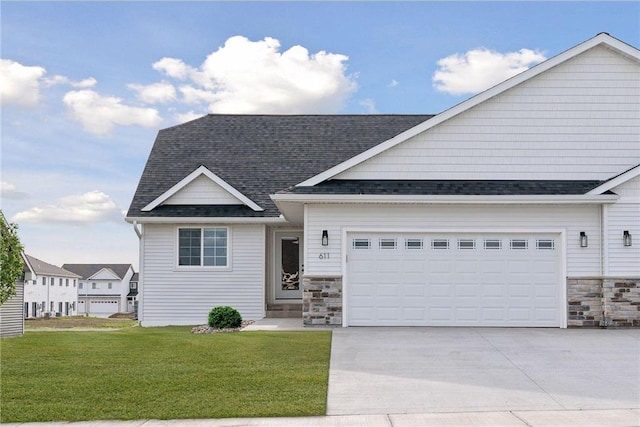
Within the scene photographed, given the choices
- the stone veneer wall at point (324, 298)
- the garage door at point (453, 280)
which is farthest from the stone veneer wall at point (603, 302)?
the stone veneer wall at point (324, 298)

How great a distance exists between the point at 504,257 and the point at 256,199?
25.7 ft

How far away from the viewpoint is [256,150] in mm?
22672

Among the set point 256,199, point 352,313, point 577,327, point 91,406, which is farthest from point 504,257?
point 91,406

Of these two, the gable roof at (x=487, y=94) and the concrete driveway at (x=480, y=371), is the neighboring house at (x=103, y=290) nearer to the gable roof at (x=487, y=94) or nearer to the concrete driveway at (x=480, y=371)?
the gable roof at (x=487, y=94)

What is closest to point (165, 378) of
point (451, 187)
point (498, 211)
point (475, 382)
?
point (475, 382)

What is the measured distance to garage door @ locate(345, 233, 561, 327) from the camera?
635 inches

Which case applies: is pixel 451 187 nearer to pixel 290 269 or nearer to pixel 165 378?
pixel 290 269

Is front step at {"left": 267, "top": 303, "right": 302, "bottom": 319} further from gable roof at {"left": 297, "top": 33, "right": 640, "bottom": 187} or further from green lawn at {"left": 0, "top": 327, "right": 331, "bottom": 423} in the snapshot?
green lawn at {"left": 0, "top": 327, "right": 331, "bottom": 423}

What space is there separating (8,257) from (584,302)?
14105mm

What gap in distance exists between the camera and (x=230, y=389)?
365 inches

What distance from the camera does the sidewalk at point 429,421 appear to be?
310 inches

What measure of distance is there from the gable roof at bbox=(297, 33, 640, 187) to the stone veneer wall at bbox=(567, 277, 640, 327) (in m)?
4.88

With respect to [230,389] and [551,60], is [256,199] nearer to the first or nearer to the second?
[551,60]

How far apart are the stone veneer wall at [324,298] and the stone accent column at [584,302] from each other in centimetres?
551
